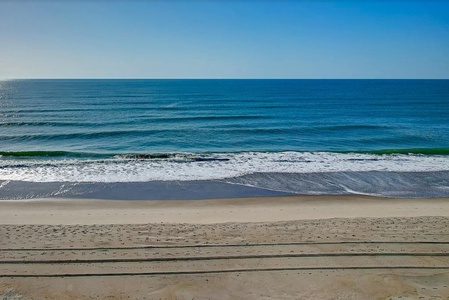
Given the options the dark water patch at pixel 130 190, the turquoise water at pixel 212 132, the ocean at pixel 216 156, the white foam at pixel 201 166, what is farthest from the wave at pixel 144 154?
the dark water patch at pixel 130 190

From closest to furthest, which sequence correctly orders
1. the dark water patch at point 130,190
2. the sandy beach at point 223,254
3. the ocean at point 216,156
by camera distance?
the sandy beach at point 223,254 < the dark water patch at point 130,190 < the ocean at point 216,156

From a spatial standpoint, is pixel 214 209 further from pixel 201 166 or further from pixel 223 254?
pixel 201 166

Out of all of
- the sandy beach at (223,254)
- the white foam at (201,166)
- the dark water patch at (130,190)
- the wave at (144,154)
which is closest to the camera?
the sandy beach at (223,254)

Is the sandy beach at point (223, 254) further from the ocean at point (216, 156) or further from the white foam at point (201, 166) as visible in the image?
the white foam at point (201, 166)

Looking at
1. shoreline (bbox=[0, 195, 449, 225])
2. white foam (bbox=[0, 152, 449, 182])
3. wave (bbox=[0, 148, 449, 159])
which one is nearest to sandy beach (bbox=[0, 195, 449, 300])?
shoreline (bbox=[0, 195, 449, 225])

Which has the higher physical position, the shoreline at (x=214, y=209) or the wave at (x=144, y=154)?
the wave at (x=144, y=154)

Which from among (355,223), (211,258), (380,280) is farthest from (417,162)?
(211,258)

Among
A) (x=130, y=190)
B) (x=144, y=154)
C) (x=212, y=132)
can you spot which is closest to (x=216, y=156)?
(x=144, y=154)
